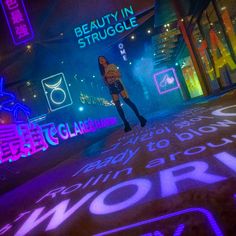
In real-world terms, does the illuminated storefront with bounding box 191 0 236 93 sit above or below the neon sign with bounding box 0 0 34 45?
below

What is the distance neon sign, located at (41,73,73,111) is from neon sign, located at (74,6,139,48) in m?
2.66

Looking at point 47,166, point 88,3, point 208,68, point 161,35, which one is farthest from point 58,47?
point 47,166

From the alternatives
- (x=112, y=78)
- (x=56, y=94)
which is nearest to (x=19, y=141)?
(x=112, y=78)

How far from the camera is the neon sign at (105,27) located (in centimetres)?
1127

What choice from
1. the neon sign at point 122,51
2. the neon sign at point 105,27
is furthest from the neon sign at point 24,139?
the neon sign at point 122,51

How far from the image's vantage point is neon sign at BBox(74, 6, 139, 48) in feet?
37.0

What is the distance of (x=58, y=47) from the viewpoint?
13.1m

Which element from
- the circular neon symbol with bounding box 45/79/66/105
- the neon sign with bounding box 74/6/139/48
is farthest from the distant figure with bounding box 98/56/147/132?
the circular neon symbol with bounding box 45/79/66/105

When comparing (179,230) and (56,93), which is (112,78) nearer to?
(179,230)

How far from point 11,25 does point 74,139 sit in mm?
6826

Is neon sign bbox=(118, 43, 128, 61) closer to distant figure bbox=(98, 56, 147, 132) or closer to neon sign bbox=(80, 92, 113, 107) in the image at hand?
neon sign bbox=(80, 92, 113, 107)

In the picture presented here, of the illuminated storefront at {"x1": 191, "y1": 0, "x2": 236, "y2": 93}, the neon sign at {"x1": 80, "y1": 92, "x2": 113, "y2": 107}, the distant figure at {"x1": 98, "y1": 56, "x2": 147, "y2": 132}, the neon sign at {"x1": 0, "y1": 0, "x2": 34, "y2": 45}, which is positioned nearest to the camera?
the distant figure at {"x1": 98, "y1": 56, "x2": 147, "y2": 132}

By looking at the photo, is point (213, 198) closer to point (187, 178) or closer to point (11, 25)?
point (187, 178)

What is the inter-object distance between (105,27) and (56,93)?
4.36 meters
